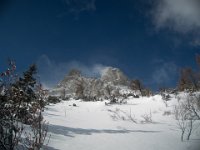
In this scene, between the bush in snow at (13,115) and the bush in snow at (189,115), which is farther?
the bush in snow at (189,115)

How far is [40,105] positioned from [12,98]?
0.95 m

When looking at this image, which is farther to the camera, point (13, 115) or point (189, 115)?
point (189, 115)

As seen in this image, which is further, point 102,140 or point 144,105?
point 144,105

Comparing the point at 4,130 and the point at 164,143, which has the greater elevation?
the point at 4,130

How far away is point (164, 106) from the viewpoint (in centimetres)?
2483

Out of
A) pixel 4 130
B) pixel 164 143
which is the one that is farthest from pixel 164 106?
pixel 4 130

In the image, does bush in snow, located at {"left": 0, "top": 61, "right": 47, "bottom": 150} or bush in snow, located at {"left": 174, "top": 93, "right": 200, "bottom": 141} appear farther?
bush in snow, located at {"left": 174, "top": 93, "right": 200, "bottom": 141}

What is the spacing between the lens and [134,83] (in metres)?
47.6

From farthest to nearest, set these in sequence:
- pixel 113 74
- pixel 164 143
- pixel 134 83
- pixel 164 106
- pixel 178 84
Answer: pixel 113 74 < pixel 134 83 < pixel 178 84 < pixel 164 106 < pixel 164 143

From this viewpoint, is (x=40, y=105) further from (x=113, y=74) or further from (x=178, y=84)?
(x=113, y=74)

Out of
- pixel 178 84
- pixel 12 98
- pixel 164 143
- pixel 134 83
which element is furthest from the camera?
pixel 134 83

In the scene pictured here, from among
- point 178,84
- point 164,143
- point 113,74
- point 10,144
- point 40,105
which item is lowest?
point 164,143

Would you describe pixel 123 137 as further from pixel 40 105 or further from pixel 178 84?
pixel 178 84

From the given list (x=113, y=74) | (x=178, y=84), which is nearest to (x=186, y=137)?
(x=178, y=84)
